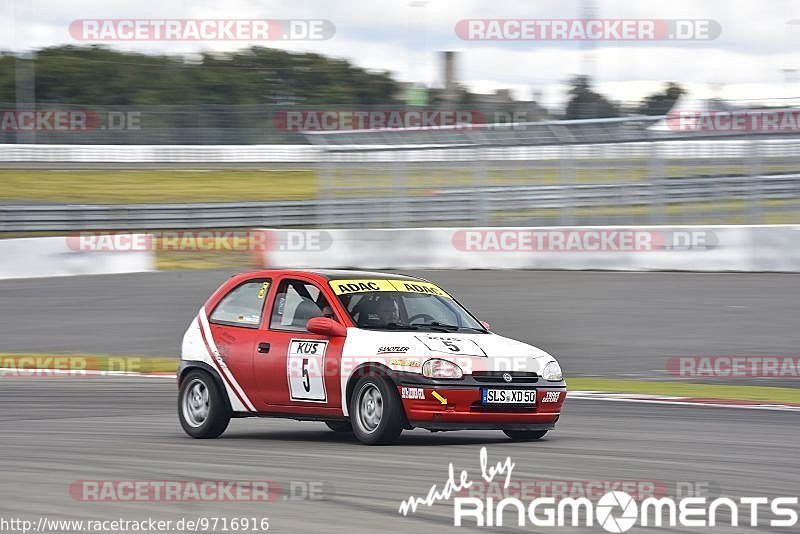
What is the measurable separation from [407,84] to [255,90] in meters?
5.27

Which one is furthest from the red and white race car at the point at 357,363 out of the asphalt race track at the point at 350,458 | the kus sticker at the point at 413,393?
the asphalt race track at the point at 350,458

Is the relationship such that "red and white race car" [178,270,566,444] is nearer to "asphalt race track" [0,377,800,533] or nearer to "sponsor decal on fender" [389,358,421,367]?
"sponsor decal on fender" [389,358,421,367]

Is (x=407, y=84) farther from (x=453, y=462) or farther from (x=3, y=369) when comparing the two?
(x=453, y=462)

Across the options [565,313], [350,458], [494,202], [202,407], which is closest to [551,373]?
[350,458]

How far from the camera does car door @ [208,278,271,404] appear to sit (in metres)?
10.2

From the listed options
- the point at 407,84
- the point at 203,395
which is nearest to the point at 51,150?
the point at 407,84

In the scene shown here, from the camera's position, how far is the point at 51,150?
41750 mm

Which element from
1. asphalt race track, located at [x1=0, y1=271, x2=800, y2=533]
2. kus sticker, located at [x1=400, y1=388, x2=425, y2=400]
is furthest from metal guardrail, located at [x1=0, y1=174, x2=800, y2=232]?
kus sticker, located at [x1=400, y1=388, x2=425, y2=400]

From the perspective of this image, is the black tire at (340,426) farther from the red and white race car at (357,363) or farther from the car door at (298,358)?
the car door at (298,358)

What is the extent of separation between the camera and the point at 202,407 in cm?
1038

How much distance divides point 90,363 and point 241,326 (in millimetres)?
7118

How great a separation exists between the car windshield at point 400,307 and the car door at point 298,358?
182 millimetres

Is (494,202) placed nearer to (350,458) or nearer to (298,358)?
(298,358)

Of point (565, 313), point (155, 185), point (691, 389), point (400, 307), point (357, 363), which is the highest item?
point (155, 185)
